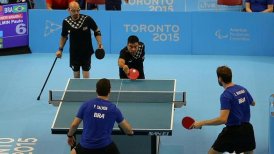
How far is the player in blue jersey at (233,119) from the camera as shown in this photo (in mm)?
8086

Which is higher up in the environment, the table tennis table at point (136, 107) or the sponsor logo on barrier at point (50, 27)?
the sponsor logo on barrier at point (50, 27)

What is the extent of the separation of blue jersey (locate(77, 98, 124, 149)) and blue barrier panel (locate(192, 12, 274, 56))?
876 cm

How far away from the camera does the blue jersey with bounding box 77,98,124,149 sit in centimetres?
763

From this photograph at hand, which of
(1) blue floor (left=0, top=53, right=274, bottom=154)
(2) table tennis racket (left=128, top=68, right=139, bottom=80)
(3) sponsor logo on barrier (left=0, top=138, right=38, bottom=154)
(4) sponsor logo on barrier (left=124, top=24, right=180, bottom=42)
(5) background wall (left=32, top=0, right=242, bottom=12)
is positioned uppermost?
(5) background wall (left=32, top=0, right=242, bottom=12)

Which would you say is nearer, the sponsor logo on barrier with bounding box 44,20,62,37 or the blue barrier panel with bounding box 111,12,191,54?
the blue barrier panel with bounding box 111,12,191,54

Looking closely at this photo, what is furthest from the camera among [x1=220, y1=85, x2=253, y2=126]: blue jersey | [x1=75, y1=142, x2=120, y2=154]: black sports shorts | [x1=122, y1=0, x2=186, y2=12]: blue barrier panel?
[x1=122, y1=0, x2=186, y2=12]: blue barrier panel

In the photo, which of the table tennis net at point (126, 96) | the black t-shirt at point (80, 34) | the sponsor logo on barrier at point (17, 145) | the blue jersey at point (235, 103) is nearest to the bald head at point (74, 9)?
the black t-shirt at point (80, 34)

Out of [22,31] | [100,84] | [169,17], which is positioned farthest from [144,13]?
[100,84]

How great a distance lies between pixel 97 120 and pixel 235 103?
1779 millimetres

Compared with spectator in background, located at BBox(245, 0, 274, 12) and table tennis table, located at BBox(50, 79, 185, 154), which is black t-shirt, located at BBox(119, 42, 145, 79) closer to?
table tennis table, located at BBox(50, 79, 185, 154)

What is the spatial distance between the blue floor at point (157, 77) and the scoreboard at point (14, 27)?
1.02ft

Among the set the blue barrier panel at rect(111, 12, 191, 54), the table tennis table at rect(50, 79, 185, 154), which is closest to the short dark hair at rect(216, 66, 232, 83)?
the table tennis table at rect(50, 79, 185, 154)

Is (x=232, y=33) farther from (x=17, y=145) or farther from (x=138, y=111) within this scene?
(x=17, y=145)

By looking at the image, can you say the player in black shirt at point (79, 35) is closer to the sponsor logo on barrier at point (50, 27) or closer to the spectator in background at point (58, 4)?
the sponsor logo on barrier at point (50, 27)
